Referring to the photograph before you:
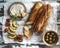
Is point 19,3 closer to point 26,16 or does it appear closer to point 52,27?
point 26,16

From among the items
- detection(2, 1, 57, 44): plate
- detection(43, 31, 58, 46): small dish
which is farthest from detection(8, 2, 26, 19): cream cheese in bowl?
detection(43, 31, 58, 46): small dish

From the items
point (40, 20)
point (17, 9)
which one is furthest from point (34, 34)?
point (17, 9)

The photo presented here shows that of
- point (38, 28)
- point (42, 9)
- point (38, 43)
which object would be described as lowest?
point (38, 43)

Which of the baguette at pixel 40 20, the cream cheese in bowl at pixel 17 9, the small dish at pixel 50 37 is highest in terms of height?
the cream cheese in bowl at pixel 17 9

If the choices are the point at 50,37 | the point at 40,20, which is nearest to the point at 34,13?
the point at 40,20

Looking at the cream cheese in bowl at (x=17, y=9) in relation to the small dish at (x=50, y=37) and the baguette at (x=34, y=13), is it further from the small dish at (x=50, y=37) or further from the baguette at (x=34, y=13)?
the small dish at (x=50, y=37)

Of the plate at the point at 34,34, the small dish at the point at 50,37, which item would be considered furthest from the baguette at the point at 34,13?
the small dish at the point at 50,37

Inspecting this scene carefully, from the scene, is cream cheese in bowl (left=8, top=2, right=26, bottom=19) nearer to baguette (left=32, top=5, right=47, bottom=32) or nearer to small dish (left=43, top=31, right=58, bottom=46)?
baguette (left=32, top=5, right=47, bottom=32)

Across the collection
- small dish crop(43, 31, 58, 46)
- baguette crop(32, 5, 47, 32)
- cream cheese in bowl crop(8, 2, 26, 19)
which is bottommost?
small dish crop(43, 31, 58, 46)

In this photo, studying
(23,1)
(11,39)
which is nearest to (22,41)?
(11,39)

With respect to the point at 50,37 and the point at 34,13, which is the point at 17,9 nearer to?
the point at 34,13

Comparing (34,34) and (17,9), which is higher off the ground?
(17,9)
